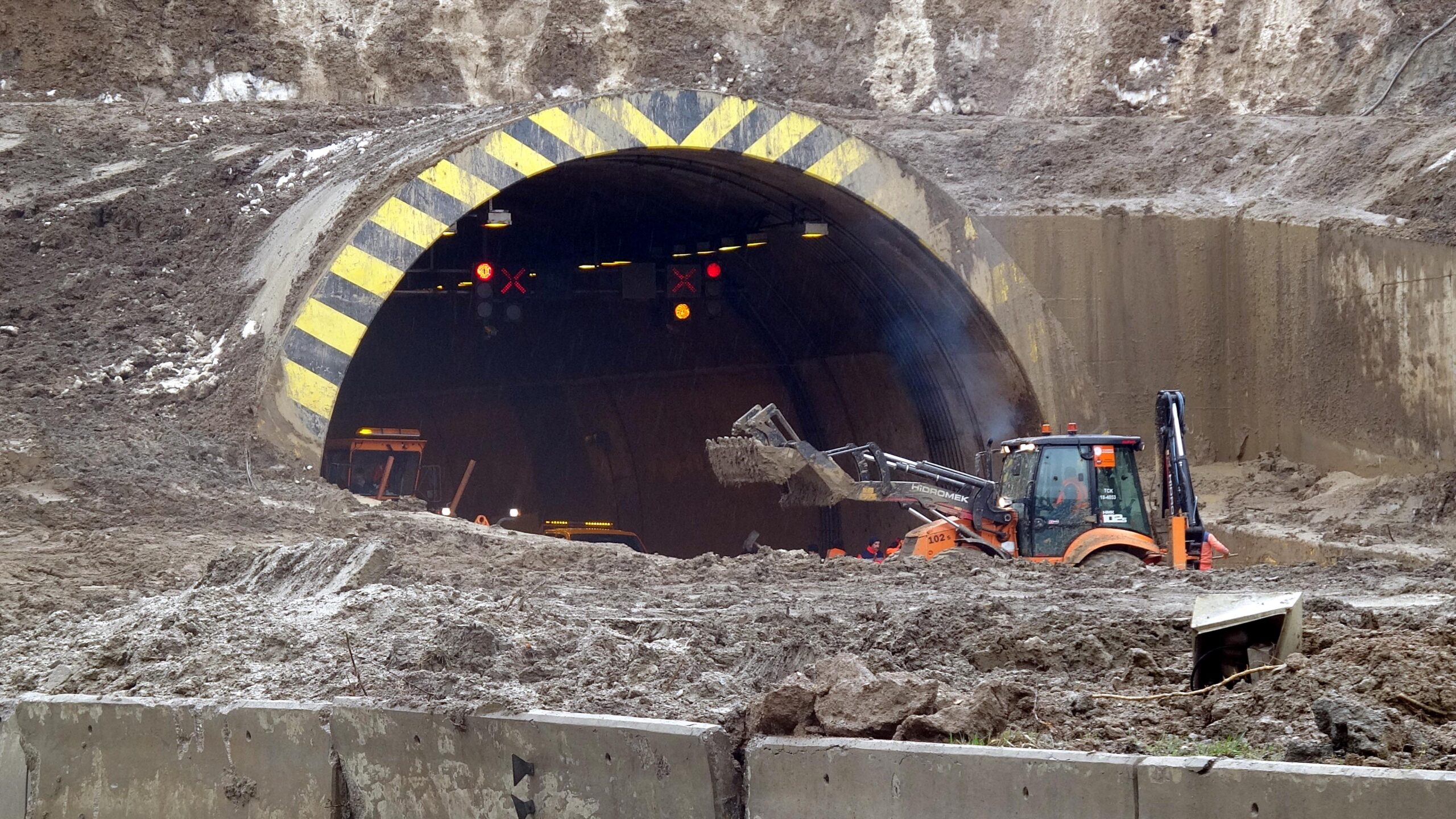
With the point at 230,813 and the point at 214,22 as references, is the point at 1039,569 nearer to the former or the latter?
the point at 230,813

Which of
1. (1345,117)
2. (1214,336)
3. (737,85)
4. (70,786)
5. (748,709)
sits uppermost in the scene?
(737,85)

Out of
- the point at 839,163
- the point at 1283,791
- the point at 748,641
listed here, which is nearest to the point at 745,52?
the point at 839,163

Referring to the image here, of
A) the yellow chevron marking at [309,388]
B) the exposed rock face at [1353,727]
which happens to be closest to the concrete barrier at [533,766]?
the exposed rock face at [1353,727]

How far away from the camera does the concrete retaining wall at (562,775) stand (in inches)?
132

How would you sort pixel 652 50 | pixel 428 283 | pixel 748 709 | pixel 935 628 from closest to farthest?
pixel 748 709 < pixel 935 628 < pixel 428 283 < pixel 652 50

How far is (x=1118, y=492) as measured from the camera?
11656 mm

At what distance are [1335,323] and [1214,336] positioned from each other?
1.89 m

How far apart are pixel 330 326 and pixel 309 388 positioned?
50 centimetres

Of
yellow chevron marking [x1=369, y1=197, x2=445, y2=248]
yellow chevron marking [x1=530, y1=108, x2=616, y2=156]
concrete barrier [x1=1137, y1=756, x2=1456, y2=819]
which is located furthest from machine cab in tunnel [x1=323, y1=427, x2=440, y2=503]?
concrete barrier [x1=1137, y1=756, x2=1456, y2=819]

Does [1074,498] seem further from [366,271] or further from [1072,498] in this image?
[366,271]

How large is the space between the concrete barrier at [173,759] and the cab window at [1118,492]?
760cm

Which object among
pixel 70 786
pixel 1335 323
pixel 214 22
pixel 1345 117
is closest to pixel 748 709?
pixel 70 786

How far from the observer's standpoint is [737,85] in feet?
69.9

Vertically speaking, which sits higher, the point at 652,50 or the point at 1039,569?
the point at 652,50
